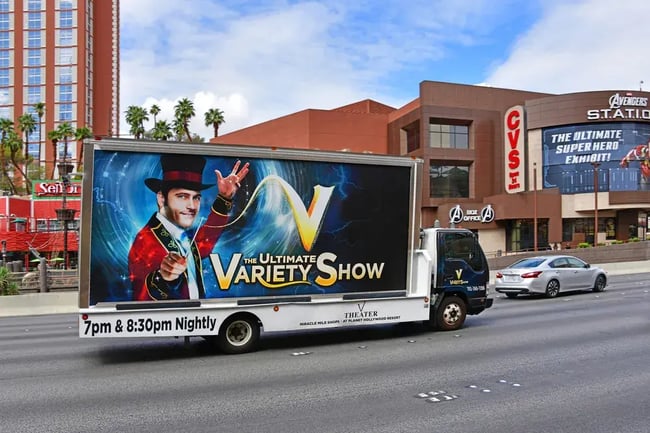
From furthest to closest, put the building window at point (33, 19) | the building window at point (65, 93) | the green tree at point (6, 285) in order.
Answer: the building window at point (65, 93) < the building window at point (33, 19) < the green tree at point (6, 285)

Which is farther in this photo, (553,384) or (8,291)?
(8,291)

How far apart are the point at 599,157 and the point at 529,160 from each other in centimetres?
522

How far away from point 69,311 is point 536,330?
50.1 ft

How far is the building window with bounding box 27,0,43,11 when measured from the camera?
110m

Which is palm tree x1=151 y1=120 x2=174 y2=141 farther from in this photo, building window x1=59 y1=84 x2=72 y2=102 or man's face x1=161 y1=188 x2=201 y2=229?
man's face x1=161 y1=188 x2=201 y2=229

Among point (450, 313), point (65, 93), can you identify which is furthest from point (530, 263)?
point (65, 93)

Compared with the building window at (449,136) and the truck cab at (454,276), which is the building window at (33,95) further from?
the truck cab at (454,276)

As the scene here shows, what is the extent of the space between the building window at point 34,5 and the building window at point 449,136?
97.4m

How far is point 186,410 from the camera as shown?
616 centimetres

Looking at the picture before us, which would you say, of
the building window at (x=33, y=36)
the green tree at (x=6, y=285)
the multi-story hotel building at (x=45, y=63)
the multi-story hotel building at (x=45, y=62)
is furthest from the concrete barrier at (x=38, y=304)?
the building window at (x=33, y=36)

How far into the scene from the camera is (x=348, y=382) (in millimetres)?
7305

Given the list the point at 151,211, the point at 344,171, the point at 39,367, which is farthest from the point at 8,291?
the point at 344,171

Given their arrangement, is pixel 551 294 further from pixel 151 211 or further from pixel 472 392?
pixel 151 211

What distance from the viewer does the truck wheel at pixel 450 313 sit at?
1105cm
